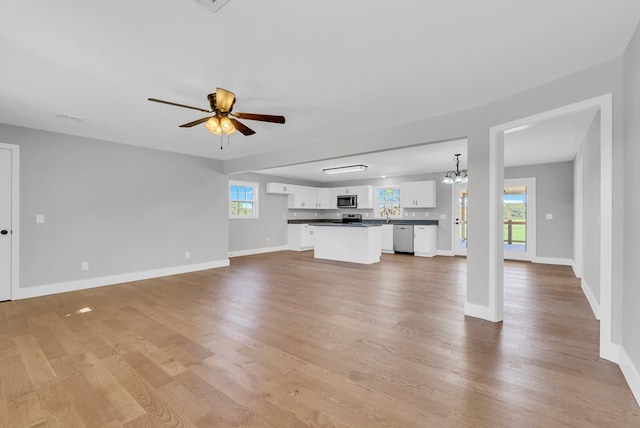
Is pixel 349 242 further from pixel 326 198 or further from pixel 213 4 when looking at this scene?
pixel 213 4

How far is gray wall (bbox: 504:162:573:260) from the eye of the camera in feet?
20.3

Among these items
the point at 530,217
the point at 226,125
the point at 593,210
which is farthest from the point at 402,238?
the point at 226,125

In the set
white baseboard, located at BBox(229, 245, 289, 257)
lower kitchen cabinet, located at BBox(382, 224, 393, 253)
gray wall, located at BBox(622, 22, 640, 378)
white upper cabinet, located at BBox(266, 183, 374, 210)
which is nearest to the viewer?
gray wall, located at BBox(622, 22, 640, 378)

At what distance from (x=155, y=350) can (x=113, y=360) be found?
0.94 feet

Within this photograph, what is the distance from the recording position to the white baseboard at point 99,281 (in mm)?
3924

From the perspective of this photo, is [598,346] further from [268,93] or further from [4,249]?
[4,249]

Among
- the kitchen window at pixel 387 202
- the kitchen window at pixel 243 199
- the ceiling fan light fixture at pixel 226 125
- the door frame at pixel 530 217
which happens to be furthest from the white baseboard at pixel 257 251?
the door frame at pixel 530 217

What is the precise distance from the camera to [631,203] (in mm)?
1919

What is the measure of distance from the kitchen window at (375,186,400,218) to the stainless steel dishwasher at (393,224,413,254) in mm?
720

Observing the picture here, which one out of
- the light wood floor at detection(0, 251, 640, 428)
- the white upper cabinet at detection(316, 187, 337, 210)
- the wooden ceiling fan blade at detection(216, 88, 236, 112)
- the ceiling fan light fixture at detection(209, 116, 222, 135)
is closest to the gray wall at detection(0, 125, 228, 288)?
the light wood floor at detection(0, 251, 640, 428)

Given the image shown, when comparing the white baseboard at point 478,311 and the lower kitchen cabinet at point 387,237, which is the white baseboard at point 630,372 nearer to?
the white baseboard at point 478,311

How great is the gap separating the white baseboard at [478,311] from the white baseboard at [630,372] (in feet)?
3.28

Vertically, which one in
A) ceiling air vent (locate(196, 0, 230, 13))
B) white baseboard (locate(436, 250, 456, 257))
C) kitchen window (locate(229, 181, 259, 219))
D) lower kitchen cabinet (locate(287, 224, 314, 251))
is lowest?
white baseboard (locate(436, 250, 456, 257))

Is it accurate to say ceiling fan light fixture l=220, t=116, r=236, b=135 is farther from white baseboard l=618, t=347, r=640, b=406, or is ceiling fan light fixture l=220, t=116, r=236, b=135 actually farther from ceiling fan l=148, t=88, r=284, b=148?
white baseboard l=618, t=347, r=640, b=406
